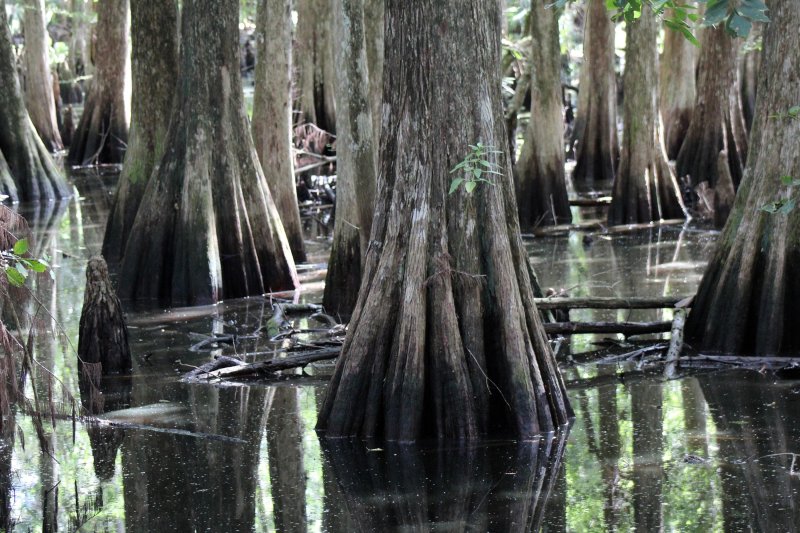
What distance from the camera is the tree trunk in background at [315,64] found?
24.4 metres

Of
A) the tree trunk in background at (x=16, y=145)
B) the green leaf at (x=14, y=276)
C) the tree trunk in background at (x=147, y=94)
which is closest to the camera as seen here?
the green leaf at (x=14, y=276)

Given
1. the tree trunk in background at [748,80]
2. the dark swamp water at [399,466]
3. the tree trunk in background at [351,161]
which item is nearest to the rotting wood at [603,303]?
the dark swamp water at [399,466]

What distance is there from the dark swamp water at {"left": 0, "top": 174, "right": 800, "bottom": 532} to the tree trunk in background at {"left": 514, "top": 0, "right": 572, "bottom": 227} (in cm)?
771

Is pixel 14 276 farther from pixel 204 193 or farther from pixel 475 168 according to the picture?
pixel 204 193

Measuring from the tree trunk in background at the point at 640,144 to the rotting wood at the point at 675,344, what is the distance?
7.36 meters

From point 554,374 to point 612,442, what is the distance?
507 millimetres

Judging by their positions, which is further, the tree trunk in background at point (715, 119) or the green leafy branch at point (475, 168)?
the tree trunk in background at point (715, 119)

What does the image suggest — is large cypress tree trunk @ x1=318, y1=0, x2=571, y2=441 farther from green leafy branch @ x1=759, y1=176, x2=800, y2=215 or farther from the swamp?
green leafy branch @ x1=759, y1=176, x2=800, y2=215

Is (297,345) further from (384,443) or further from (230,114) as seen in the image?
(230,114)

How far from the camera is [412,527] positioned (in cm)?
562

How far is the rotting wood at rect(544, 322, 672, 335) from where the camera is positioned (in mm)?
8719

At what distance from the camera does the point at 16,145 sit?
767 inches

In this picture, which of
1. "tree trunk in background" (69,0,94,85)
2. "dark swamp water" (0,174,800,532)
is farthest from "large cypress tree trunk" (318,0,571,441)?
"tree trunk in background" (69,0,94,85)

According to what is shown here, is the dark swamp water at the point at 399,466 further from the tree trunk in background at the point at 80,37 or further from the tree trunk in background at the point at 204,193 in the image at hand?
the tree trunk in background at the point at 80,37
